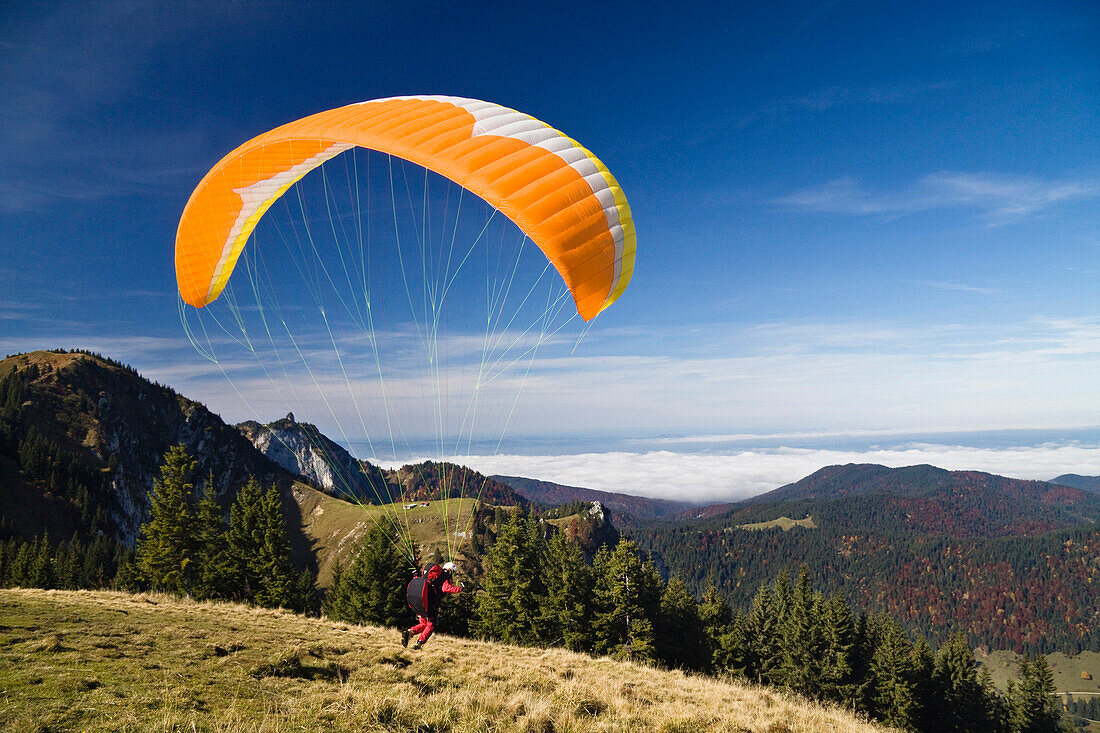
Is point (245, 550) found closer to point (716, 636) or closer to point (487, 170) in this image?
point (487, 170)

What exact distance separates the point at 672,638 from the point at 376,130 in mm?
30433

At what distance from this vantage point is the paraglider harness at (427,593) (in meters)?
8.74

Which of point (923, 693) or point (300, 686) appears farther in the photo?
point (923, 693)

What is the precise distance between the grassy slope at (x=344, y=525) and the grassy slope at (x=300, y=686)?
8447 cm

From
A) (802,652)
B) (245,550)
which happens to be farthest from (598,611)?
(245,550)

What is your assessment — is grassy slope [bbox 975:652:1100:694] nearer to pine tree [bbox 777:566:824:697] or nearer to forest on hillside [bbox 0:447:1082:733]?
forest on hillside [bbox 0:447:1082:733]

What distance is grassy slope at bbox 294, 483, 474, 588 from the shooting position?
10262cm

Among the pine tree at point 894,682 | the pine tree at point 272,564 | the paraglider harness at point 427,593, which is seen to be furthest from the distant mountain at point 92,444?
the pine tree at point 894,682

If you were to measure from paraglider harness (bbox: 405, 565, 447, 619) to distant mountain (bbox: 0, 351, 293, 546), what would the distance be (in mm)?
121142

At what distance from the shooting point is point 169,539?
86.7 feet

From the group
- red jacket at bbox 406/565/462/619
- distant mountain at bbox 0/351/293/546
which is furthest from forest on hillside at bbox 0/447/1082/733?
distant mountain at bbox 0/351/293/546

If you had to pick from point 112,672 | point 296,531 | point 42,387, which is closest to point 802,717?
point 112,672

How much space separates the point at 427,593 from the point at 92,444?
169311 millimetres

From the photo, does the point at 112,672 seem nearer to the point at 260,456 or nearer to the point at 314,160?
the point at 314,160
